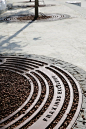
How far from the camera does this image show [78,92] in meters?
3.87

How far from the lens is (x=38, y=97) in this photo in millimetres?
3670

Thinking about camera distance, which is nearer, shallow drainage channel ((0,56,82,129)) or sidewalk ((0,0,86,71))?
shallow drainage channel ((0,56,82,129))

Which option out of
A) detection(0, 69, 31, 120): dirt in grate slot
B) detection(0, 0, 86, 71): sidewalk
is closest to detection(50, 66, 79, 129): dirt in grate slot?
detection(0, 69, 31, 120): dirt in grate slot

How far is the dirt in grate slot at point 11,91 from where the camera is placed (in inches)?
135

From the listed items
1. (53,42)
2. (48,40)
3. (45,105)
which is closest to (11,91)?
(45,105)

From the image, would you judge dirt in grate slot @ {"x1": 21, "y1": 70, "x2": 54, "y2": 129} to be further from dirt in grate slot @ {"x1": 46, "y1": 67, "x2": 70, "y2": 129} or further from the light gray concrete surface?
the light gray concrete surface

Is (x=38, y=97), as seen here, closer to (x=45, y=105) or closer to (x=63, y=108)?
(x=45, y=105)

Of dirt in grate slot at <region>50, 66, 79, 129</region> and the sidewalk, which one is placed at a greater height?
the sidewalk

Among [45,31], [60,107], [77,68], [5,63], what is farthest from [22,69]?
[45,31]

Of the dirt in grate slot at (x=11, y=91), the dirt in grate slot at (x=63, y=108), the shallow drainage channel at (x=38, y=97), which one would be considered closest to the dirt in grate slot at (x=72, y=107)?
the shallow drainage channel at (x=38, y=97)

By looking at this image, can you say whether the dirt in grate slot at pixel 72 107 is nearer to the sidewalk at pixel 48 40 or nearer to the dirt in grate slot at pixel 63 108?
the dirt in grate slot at pixel 63 108

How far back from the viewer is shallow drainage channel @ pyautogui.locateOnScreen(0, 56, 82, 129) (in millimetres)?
3084

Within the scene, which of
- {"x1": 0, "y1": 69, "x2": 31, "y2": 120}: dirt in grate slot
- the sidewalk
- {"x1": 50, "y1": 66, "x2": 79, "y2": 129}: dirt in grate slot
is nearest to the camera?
{"x1": 50, "y1": 66, "x2": 79, "y2": 129}: dirt in grate slot

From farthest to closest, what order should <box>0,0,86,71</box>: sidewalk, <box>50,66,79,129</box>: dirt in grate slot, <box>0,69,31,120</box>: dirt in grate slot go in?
<box>0,0,86,71</box>: sidewalk < <box>0,69,31,120</box>: dirt in grate slot < <box>50,66,79,129</box>: dirt in grate slot
